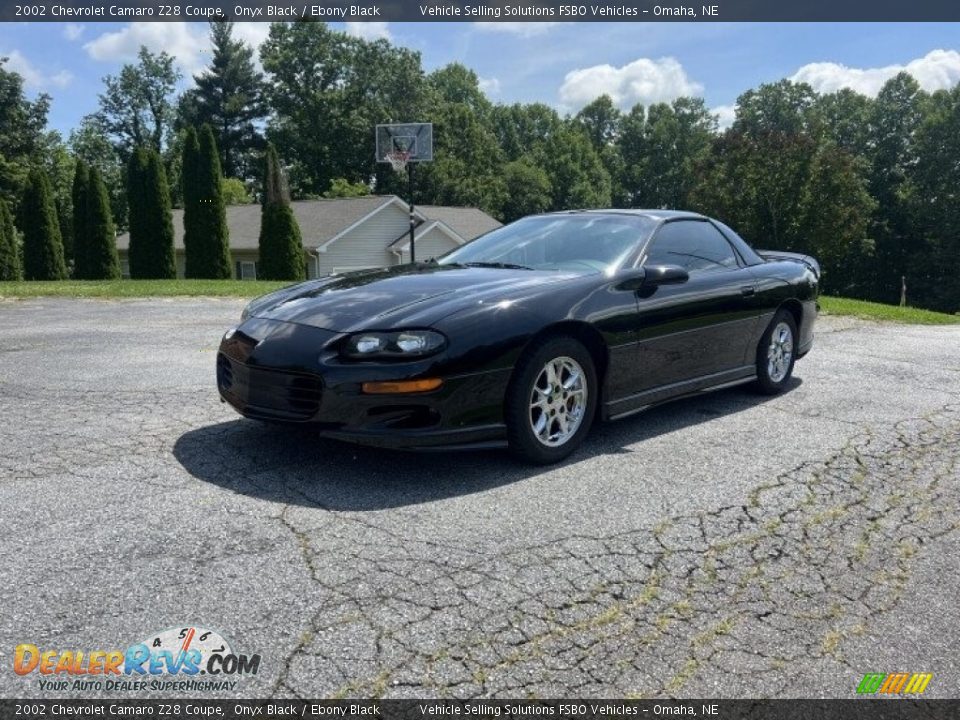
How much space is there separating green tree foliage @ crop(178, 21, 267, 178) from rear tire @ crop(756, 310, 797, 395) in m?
62.5

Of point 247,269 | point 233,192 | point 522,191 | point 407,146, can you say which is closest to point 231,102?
point 233,192

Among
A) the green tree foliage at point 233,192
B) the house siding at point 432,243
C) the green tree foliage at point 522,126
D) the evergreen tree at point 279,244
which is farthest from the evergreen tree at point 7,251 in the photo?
the green tree foliage at point 522,126

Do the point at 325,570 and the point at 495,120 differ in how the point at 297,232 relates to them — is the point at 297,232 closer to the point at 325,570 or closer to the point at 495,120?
the point at 325,570

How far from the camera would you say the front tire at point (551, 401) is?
397 cm

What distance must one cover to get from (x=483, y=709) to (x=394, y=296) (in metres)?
→ 2.47

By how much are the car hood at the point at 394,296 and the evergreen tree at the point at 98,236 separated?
2727 centimetres

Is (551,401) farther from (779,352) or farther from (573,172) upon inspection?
(573,172)

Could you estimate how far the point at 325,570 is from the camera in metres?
2.81

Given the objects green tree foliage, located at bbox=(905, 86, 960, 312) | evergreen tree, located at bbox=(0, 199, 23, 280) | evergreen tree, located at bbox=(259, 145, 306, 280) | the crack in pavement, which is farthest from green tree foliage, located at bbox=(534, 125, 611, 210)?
the crack in pavement

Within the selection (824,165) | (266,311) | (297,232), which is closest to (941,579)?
(266,311)

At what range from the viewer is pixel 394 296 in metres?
4.17

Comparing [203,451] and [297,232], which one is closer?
[203,451]

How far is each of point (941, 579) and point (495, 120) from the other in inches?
3087

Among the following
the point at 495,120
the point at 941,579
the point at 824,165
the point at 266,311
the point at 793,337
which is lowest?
the point at 941,579
